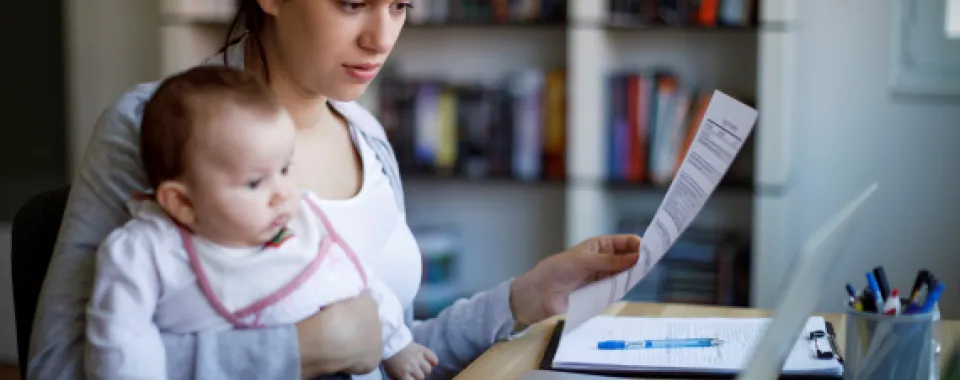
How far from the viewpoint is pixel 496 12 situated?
3279 mm

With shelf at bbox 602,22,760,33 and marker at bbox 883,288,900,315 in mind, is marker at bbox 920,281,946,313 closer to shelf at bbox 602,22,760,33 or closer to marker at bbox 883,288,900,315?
marker at bbox 883,288,900,315

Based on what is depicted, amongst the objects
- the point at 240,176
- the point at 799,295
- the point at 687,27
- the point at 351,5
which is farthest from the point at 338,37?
the point at 687,27

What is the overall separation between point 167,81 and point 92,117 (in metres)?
2.77

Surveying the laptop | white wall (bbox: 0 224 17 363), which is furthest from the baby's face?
white wall (bbox: 0 224 17 363)

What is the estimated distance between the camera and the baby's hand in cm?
144

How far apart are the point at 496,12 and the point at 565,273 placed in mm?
1906

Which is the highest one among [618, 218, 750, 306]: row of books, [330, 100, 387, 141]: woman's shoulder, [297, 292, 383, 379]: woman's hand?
[330, 100, 387, 141]: woman's shoulder

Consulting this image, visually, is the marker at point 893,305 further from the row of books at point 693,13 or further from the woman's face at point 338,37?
the row of books at point 693,13

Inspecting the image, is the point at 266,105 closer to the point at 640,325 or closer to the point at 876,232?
the point at 640,325

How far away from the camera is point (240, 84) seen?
3.94 ft

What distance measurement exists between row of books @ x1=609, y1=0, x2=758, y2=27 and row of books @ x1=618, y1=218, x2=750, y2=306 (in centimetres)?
67

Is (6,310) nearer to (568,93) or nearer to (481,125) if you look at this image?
(481,125)

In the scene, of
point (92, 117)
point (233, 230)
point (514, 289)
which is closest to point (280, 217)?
point (233, 230)

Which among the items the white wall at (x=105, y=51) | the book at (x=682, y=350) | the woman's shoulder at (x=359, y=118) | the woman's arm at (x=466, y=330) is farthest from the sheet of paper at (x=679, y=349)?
the white wall at (x=105, y=51)
